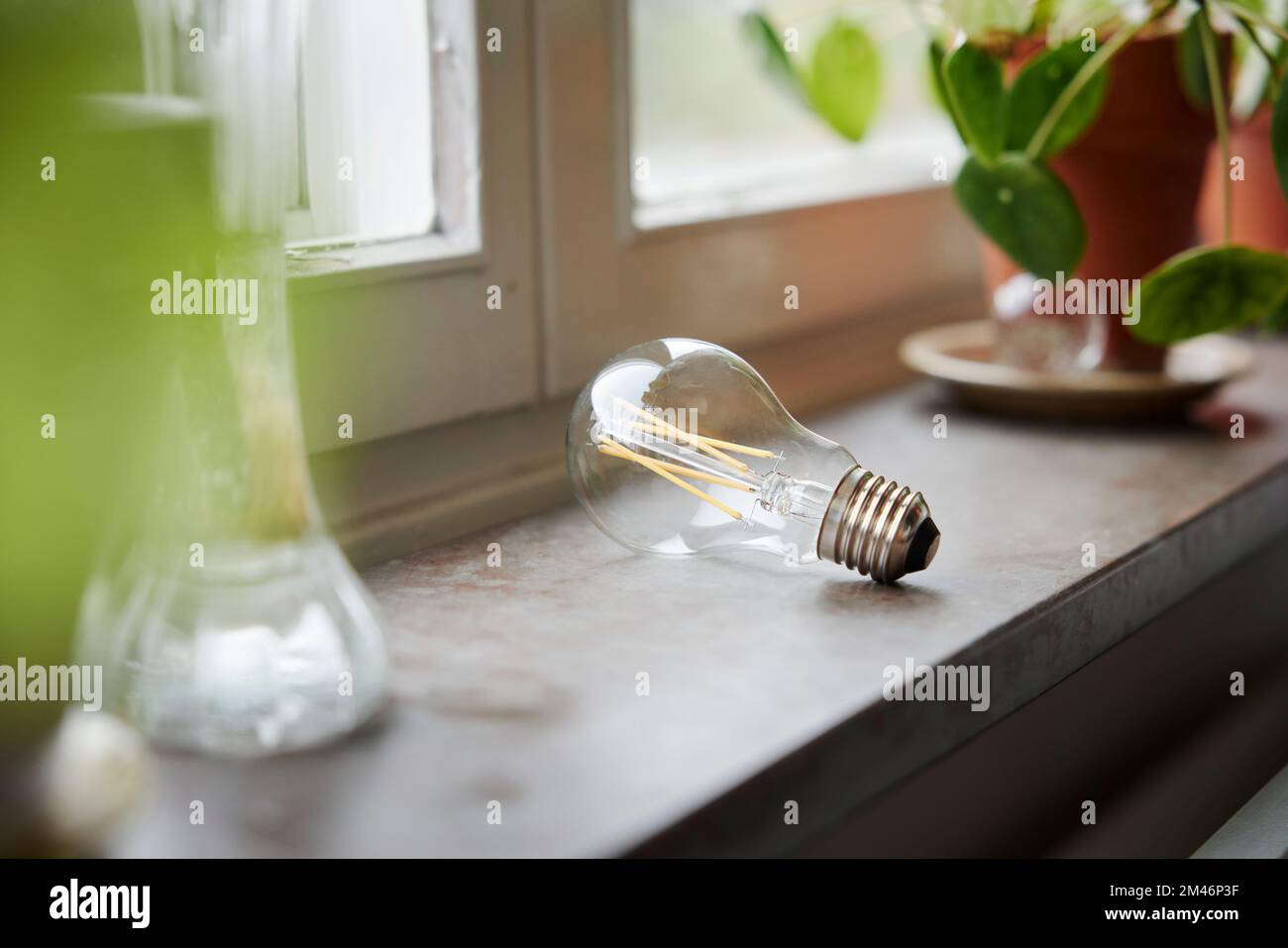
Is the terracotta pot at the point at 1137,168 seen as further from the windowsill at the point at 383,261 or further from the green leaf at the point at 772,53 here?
the windowsill at the point at 383,261

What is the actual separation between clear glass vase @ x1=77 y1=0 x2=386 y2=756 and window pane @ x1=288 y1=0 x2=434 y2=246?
21 centimetres

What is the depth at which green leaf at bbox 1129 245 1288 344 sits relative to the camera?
74 centimetres

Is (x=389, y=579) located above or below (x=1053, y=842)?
above

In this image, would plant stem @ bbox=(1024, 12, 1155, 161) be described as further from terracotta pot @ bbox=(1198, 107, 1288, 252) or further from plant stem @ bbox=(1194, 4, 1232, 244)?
terracotta pot @ bbox=(1198, 107, 1288, 252)

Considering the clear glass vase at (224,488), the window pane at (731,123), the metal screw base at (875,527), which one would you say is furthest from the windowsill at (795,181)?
the clear glass vase at (224,488)

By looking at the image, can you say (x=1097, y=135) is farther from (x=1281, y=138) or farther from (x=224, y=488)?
(x=224, y=488)

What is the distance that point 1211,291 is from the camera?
749 millimetres

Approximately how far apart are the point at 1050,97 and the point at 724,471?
0.34m

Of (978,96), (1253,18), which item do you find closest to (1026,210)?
(978,96)

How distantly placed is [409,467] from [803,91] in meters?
0.38

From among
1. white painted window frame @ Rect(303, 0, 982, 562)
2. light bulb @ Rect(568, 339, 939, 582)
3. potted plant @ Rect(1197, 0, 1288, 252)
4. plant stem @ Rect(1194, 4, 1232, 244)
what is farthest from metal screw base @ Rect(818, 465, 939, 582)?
potted plant @ Rect(1197, 0, 1288, 252)

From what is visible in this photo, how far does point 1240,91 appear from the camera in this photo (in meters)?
1.09

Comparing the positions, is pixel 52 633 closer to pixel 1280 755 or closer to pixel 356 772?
pixel 356 772
